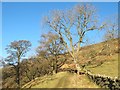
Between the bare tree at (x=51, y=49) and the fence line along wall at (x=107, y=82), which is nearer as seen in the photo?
the fence line along wall at (x=107, y=82)

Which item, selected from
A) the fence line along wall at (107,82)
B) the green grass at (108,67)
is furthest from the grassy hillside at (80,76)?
the fence line along wall at (107,82)

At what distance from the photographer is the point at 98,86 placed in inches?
1265

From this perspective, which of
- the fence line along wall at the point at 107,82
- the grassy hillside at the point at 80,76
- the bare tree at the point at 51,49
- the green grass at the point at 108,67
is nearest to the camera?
the fence line along wall at the point at 107,82

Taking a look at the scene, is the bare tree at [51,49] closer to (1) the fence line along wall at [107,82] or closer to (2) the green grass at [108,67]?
(2) the green grass at [108,67]

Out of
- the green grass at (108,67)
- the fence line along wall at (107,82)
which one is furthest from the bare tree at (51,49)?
the fence line along wall at (107,82)

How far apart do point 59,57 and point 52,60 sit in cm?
233

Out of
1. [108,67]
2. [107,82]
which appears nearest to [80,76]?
[108,67]

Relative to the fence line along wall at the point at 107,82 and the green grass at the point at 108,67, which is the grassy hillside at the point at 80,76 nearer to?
the green grass at the point at 108,67

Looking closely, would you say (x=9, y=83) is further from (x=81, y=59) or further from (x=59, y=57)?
(x=81, y=59)

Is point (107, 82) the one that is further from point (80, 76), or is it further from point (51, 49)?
point (51, 49)

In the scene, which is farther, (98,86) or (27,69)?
(27,69)

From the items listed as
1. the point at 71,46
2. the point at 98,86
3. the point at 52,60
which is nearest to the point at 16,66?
the point at 52,60

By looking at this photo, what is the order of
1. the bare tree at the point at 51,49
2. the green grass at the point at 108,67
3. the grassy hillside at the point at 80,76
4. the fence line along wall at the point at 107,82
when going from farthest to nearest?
the bare tree at the point at 51,49 → the green grass at the point at 108,67 → the grassy hillside at the point at 80,76 → the fence line along wall at the point at 107,82

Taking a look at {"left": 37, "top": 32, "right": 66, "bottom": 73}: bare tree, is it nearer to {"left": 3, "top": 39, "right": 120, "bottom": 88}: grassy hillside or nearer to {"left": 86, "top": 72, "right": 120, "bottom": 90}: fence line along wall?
{"left": 3, "top": 39, "right": 120, "bottom": 88}: grassy hillside
